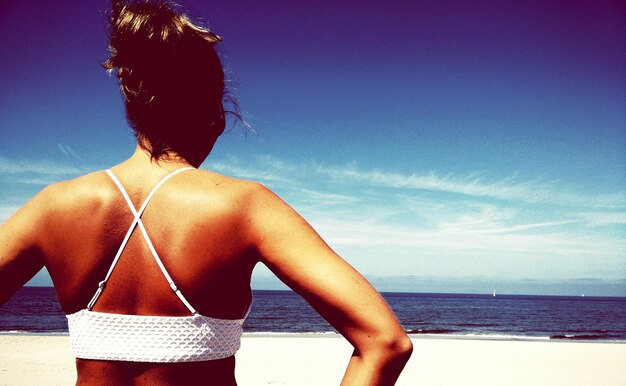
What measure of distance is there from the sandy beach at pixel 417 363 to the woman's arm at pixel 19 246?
10825mm

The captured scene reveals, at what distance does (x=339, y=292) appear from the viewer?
0.92 m

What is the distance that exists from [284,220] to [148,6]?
680 mm

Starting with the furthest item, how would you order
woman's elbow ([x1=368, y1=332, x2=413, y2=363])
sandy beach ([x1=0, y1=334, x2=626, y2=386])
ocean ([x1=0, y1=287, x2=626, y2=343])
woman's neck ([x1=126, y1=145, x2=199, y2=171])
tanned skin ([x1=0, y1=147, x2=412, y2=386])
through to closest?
ocean ([x1=0, y1=287, x2=626, y2=343]) → sandy beach ([x1=0, y1=334, x2=626, y2=386]) → woman's neck ([x1=126, y1=145, x2=199, y2=171]) → tanned skin ([x1=0, y1=147, x2=412, y2=386]) → woman's elbow ([x1=368, y1=332, x2=413, y2=363])

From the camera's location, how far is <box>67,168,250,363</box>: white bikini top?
1.03m

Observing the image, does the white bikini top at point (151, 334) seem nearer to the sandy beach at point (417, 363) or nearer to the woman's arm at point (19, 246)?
the woman's arm at point (19, 246)

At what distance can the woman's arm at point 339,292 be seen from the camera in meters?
0.90

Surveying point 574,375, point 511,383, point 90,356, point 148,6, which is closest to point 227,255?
point 90,356

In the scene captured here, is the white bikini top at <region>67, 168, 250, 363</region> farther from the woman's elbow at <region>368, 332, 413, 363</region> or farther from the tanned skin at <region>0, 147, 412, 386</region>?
the woman's elbow at <region>368, 332, 413, 363</region>

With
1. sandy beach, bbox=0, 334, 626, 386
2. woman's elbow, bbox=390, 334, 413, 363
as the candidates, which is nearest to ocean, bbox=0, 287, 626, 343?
sandy beach, bbox=0, 334, 626, 386

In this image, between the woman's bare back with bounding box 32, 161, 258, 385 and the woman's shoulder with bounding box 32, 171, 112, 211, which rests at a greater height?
the woman's shoulder with bounding box 32, 171, 112, 211

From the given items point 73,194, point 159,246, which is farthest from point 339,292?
point 73,194

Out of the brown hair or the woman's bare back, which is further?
A: the brown hair

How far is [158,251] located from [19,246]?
321 millimetres

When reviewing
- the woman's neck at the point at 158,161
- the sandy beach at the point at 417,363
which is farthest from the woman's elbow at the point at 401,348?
the sandy beach at the point at 417,363
